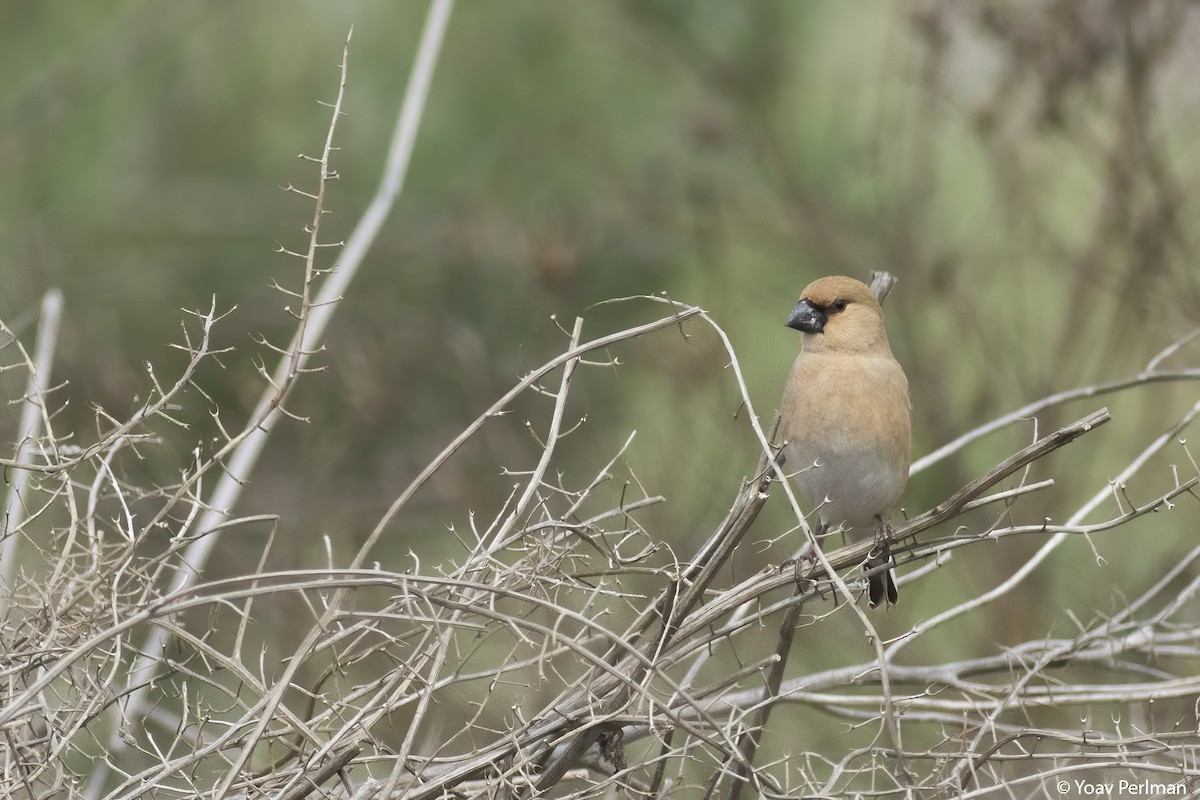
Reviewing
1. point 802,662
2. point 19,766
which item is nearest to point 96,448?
point 19,766

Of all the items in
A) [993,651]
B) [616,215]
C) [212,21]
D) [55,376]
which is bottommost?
[993,651]

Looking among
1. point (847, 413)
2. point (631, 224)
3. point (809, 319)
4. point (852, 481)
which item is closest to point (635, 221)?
point (631, 224)

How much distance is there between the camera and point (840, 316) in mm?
3562

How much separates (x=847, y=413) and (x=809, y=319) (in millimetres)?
303

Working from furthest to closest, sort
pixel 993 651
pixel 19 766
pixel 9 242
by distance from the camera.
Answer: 1. pixel 9 242
2. pixel 993 651
3. pixel 19 766

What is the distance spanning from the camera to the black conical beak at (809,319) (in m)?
3.59

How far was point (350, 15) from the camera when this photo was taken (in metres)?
7.24

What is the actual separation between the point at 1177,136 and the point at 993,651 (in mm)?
2111

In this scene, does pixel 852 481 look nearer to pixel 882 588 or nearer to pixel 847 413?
pixel 847 413

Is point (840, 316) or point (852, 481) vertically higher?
point (840, 316)

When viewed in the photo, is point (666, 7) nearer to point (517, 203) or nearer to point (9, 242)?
point (517, 203)

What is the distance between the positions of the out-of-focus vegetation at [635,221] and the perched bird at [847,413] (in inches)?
14.9

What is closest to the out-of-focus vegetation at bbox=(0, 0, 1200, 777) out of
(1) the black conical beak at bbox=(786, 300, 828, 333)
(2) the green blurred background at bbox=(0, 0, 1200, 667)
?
(2) the green blurred background at bbox=(0, 0, 1200, 667)

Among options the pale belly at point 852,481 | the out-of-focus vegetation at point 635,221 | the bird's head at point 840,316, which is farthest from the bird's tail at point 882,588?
the bird's head at point 840,316
